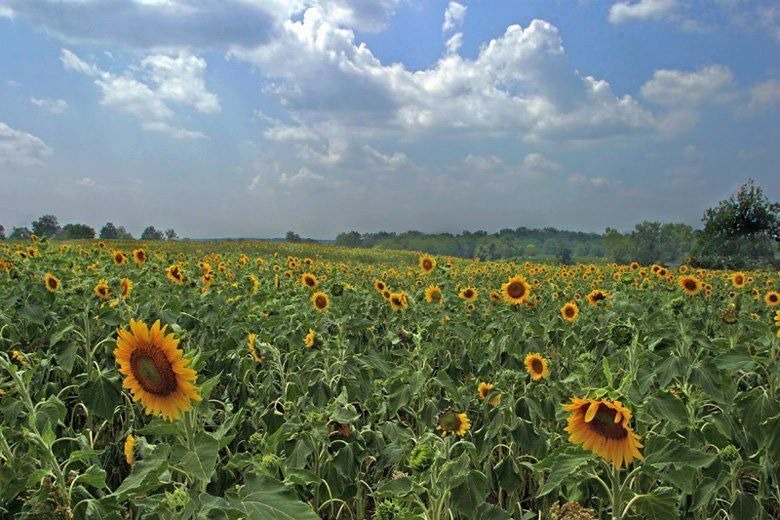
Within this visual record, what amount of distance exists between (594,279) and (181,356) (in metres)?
10.8

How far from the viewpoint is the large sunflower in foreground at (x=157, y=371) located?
70.6 inches

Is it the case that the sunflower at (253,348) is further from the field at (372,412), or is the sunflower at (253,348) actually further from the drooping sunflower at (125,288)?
the drooping sunflower at (125,288)

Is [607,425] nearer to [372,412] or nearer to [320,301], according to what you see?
[372,412]

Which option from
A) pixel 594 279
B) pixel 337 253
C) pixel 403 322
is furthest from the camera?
pixel 337 253

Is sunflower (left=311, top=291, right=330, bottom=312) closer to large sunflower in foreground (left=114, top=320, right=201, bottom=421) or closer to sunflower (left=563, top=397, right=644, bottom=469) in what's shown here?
large sunflower in foreground (left=114, top=320, right=201, bottom=421)

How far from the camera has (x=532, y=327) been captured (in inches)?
198

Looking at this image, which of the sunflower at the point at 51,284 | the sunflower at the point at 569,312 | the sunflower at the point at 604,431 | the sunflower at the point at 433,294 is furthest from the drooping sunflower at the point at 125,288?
the sunflower at the point at 604,431

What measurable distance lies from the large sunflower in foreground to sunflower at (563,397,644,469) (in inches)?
49.9

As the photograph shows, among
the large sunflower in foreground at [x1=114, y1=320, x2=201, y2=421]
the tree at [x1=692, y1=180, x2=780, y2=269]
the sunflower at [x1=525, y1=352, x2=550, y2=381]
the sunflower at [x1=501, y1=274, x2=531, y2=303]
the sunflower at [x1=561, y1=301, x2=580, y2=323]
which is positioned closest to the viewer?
the large sunflower in foreground at [x1=114, y1=320, x2=201, y2=421]

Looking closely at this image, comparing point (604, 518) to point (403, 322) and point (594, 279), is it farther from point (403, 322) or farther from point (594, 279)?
point (594, 279)

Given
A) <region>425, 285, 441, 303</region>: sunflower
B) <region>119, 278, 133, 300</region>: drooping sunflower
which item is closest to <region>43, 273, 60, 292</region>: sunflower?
<region>119, 278, 133, 300</region>: drooping sunflower

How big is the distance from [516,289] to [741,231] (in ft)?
125

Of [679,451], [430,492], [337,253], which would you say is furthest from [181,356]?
[337,253]

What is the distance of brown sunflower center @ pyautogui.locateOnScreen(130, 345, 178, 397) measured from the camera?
6.00 feet
